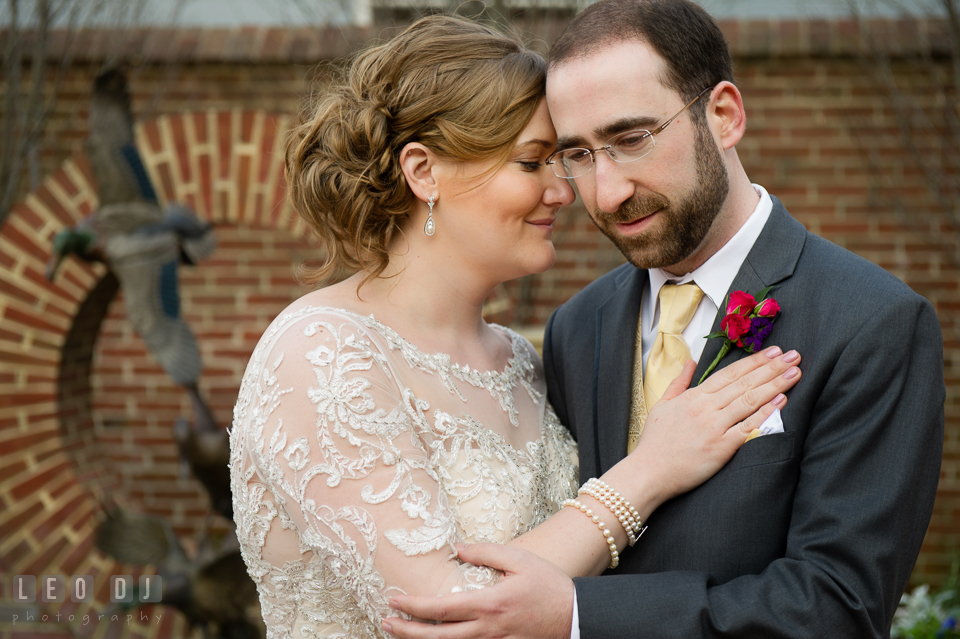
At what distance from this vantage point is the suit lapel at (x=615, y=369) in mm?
2076

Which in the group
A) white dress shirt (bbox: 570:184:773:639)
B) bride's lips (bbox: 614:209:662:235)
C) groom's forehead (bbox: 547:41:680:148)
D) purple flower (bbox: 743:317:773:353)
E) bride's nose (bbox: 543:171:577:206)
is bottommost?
purple flower (bbox: 743:317:773:353)

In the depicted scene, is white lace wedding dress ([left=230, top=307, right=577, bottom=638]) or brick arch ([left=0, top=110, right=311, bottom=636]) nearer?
→ white lace wedding dress ([left=230, top=307, right=577, bottom=638])

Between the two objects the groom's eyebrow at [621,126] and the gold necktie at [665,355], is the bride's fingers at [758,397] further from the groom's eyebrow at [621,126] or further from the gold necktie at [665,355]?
the groom's eyebrow at [621,126]

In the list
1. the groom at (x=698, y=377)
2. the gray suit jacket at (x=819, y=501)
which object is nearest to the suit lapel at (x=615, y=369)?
the groom at (x=698, y=377)

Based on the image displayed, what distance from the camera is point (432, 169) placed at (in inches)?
84.3

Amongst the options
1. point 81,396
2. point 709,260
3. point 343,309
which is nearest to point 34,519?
point 81,396

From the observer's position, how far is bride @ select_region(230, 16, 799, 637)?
5.67ft

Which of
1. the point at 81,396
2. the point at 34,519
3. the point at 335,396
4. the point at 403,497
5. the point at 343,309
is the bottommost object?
the point at 34,519

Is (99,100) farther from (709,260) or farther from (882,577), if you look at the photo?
(882,577)

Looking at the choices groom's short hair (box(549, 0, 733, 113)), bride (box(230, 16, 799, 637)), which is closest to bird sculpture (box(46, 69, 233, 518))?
bride (box(230, 16, 799, 637))

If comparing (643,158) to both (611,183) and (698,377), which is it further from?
(698,377)

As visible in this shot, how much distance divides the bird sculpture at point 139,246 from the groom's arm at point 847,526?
2.54 meters

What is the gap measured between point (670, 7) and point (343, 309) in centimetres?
106

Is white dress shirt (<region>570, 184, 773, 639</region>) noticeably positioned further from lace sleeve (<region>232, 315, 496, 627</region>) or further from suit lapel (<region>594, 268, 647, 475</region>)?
lace sleeve (<region>232, 315, 496, 627</region>)
